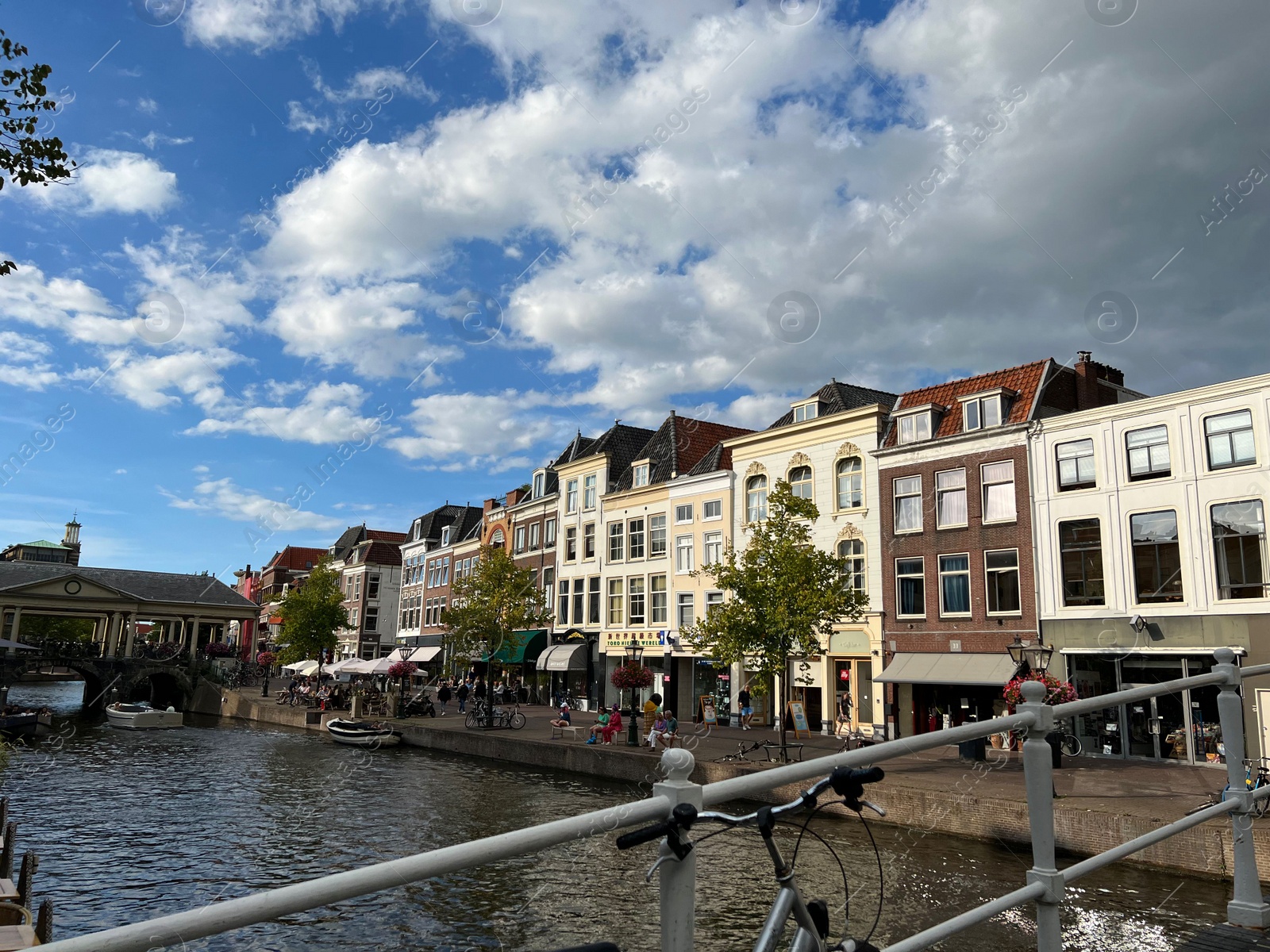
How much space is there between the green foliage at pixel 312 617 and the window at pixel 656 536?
33719mm

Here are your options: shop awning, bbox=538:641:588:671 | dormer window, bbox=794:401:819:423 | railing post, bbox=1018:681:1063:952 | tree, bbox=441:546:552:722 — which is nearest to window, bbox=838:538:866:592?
dormer window, bbox=794:401:819:423

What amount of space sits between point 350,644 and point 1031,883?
92.4 metres

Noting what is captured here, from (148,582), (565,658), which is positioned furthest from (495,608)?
(148,582)

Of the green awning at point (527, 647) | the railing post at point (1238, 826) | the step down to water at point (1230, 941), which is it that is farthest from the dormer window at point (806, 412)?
the step down to water at point (1230, 941)

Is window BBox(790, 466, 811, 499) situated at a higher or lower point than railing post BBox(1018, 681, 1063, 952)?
higher

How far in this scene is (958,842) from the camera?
18781 mm

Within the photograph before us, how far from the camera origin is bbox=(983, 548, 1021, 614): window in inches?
1234

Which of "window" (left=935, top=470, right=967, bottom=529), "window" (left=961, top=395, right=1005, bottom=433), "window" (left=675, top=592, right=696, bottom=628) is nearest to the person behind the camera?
"window" (left=961, top=395, right=1005, bottom=433)

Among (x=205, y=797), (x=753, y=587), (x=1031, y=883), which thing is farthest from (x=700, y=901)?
(x=205, y=797)

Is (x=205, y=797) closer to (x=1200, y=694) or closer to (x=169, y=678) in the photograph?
(x=1200, y=694)

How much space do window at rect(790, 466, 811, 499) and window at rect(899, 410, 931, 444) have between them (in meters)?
4.93

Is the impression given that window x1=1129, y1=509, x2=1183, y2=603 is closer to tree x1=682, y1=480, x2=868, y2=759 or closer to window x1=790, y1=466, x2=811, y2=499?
tree x1=682, y1=480, x2=868, y2=759

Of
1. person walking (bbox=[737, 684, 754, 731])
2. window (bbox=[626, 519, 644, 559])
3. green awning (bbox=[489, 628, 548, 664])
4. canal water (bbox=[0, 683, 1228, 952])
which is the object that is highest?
window (bbox=[626, 519, 644, 559])

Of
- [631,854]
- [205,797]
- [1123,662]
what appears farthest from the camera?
[1123,662]
